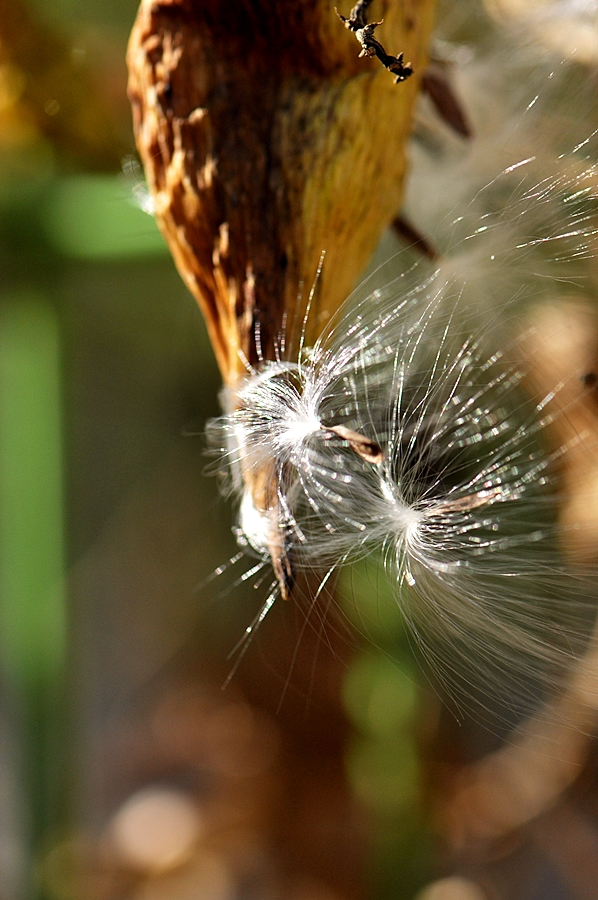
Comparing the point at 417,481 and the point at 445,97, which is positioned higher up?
the point at 445,97

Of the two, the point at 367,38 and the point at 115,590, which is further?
the point at 115,590

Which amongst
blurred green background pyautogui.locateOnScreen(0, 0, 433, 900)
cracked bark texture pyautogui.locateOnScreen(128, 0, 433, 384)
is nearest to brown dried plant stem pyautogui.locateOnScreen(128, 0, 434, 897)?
cracked bark texture pyautogui.locateOnScreen(128, 0, 433, 384)

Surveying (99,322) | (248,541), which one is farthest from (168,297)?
(248,541)

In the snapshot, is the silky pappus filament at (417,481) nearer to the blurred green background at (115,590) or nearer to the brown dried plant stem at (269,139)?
the brown dried plant stem at (269,139)

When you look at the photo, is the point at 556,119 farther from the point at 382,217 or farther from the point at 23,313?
the point at 23,313

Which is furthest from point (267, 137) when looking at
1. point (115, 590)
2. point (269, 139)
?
point (115, 590)

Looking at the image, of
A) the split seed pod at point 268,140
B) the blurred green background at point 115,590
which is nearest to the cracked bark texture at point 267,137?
the split seed pod at point 268,140

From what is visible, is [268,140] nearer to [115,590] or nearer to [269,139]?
[269,139]
